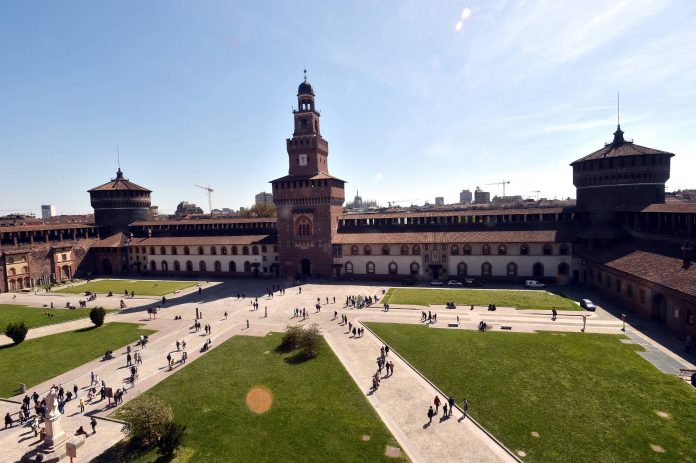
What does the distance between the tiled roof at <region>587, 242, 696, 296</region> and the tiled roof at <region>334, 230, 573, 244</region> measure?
21.6ft

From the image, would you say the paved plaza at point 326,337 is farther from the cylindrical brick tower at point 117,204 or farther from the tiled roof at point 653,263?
the cylindrical brick tower at point 117,204

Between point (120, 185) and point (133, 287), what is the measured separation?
105 feet

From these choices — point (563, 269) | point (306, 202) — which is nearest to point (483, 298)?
point (563, 269)

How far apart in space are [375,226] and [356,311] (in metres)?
25.4

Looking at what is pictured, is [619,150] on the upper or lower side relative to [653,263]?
upper

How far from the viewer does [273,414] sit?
23875 millimetres

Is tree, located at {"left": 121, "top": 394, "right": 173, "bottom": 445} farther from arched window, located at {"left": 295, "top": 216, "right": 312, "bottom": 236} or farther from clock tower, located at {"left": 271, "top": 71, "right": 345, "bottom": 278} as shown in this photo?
arched window, located at {"left": 295, "top": 216, "right": 312, "bottom": 236}

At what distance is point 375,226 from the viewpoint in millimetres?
69250

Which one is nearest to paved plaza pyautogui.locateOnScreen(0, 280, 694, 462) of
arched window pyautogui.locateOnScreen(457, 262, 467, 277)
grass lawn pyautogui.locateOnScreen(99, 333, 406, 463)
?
grass lawn pyautogui.locateOnScreen(99, 333, 406, 463)

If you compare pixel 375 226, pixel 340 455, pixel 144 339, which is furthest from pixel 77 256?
pixel 340 455

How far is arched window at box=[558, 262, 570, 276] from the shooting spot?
56.3 meters

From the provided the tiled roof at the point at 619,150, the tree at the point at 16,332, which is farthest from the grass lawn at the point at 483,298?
the tree at the point at 16,332

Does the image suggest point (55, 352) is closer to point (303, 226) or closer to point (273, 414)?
point (273, 414)

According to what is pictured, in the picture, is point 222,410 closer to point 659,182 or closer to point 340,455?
point 340,455
